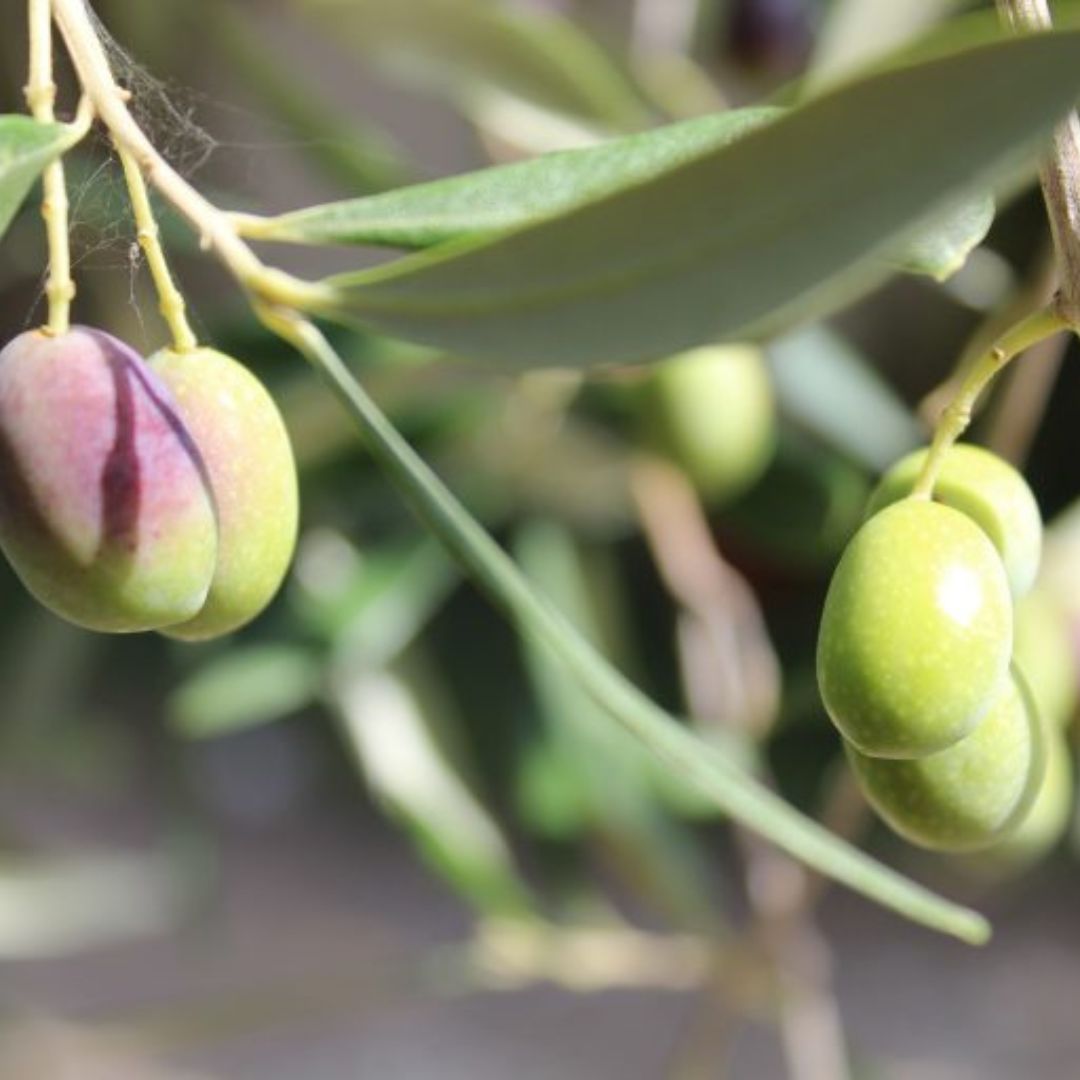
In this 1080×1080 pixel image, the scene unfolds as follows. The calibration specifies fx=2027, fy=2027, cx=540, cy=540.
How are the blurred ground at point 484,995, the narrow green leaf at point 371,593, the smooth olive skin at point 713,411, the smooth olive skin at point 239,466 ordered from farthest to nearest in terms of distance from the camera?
the blurred ground at point 484,995, the narrow green leaf at point 371,593, the smooth olive skin at point 713,411, the smooth olive skin at point 239,466

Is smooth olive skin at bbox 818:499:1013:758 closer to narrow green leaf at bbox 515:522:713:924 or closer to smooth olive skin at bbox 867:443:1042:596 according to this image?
smooth olive skin at bbox 867:443:1042:596

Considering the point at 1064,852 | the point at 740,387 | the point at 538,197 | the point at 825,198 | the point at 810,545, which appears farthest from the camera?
the point at 1064,852

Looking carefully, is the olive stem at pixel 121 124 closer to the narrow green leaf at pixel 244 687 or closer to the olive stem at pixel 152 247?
the olive stem at pixel 152 247

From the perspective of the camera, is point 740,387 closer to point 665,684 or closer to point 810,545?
point 810,545

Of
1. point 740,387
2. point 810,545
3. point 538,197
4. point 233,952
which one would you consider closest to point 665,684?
point 810,545

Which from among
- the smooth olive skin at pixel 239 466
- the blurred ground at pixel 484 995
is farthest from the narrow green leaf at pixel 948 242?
the blurred ground at pixel 484 995

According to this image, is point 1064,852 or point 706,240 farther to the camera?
point 1064,852
